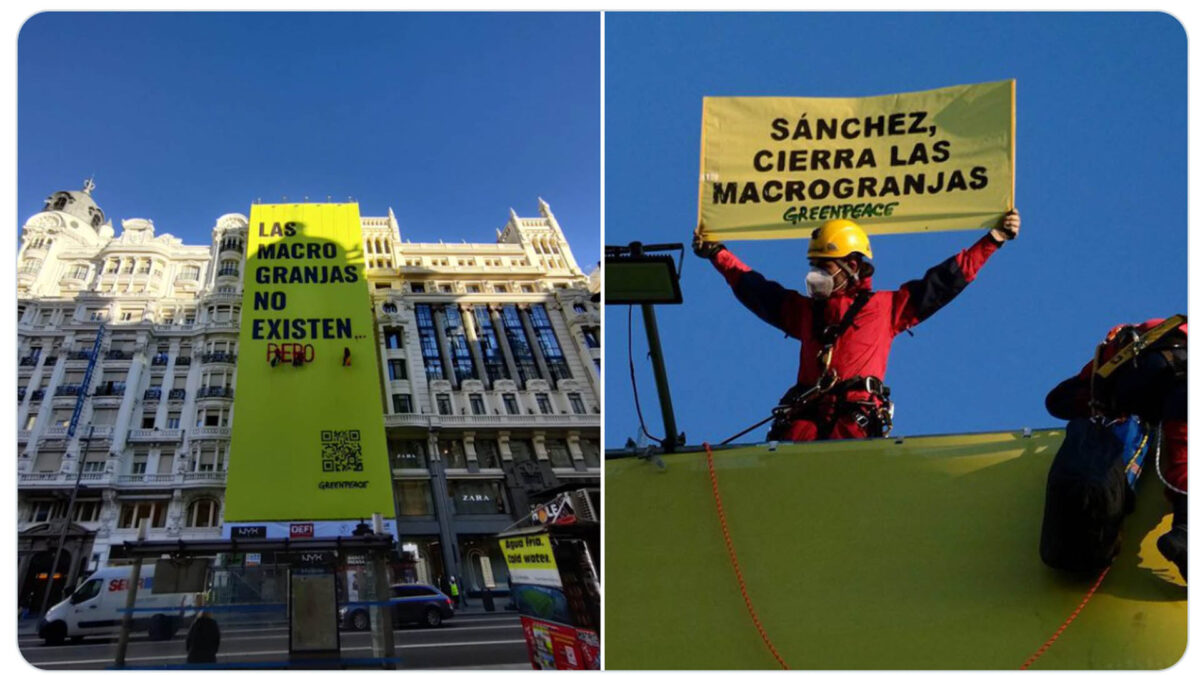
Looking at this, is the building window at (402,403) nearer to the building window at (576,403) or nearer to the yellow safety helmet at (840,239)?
the building window at (576,403)

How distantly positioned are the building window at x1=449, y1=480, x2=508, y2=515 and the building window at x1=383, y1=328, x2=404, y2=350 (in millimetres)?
6093

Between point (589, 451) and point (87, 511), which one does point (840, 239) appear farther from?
point (589, 451)

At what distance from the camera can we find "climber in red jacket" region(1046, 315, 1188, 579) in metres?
2.23

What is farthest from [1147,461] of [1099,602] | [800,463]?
[800,463]

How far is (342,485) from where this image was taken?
16.1 metres

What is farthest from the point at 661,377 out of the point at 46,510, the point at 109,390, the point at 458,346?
the point at 458,346

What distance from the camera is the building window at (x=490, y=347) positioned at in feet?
107

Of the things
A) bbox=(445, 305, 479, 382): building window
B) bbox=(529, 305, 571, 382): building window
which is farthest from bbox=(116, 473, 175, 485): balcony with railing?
bbox=(529, 305, 571, 382): building window

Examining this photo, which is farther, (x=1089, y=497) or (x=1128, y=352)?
(x=1128, y=352)

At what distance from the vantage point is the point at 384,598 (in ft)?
18.2

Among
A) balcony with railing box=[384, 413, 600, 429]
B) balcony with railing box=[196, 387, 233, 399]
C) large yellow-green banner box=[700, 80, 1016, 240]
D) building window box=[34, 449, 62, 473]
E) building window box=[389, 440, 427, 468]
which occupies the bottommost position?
large yellow-green banner box=[700, 80, 1016, 240]

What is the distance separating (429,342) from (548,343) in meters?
5.13

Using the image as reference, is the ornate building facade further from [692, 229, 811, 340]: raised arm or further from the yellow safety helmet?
the yellow safety helmet

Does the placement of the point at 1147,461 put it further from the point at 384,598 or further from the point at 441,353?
the point at 441,353
